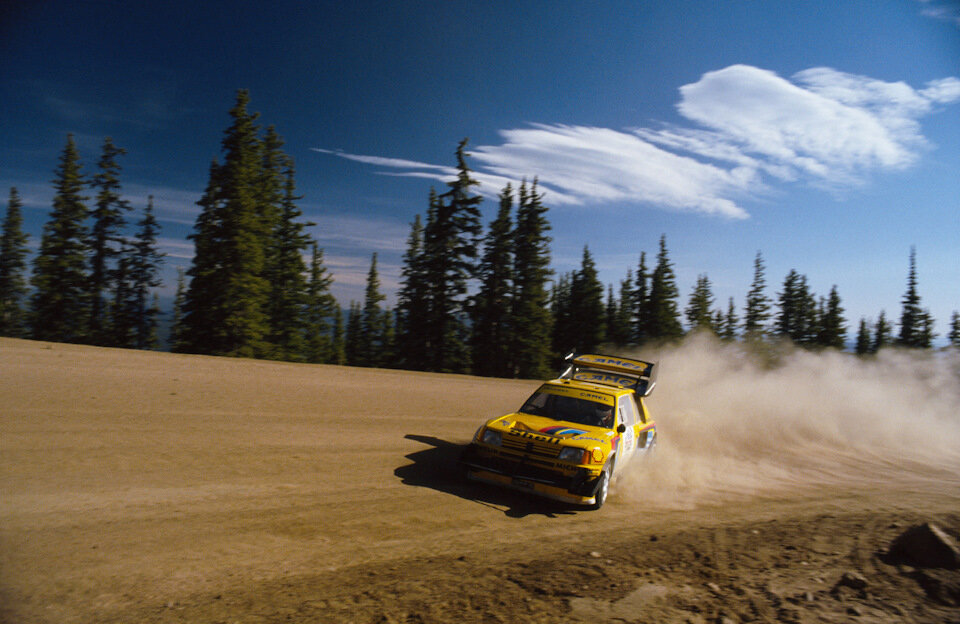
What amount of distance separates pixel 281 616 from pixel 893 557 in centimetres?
562

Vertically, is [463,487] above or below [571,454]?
below

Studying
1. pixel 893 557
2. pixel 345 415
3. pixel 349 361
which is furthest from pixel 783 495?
pixel 349 361

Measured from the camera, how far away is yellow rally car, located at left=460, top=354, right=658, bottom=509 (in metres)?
7.25

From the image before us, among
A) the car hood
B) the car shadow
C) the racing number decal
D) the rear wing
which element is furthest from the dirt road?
the rear wing

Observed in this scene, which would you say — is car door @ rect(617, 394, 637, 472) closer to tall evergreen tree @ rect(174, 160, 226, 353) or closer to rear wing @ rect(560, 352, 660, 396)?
rear wing @ rect(560, 352, 660, 396)

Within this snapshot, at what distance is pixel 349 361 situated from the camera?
5925 centimetres

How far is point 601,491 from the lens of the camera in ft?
24.2

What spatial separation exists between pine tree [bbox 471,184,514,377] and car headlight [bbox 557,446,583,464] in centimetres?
2990

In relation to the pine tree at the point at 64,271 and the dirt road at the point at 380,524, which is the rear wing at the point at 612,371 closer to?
the dirt road at the point at 380,524

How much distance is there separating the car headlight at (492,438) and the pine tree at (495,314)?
29226 mm

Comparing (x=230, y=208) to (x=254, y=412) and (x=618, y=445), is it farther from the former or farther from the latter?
(x=618, y=445)

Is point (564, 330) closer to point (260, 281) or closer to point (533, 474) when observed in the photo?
point (260, 281)

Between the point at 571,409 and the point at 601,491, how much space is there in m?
1.74

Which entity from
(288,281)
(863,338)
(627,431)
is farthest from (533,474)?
(863,338)
